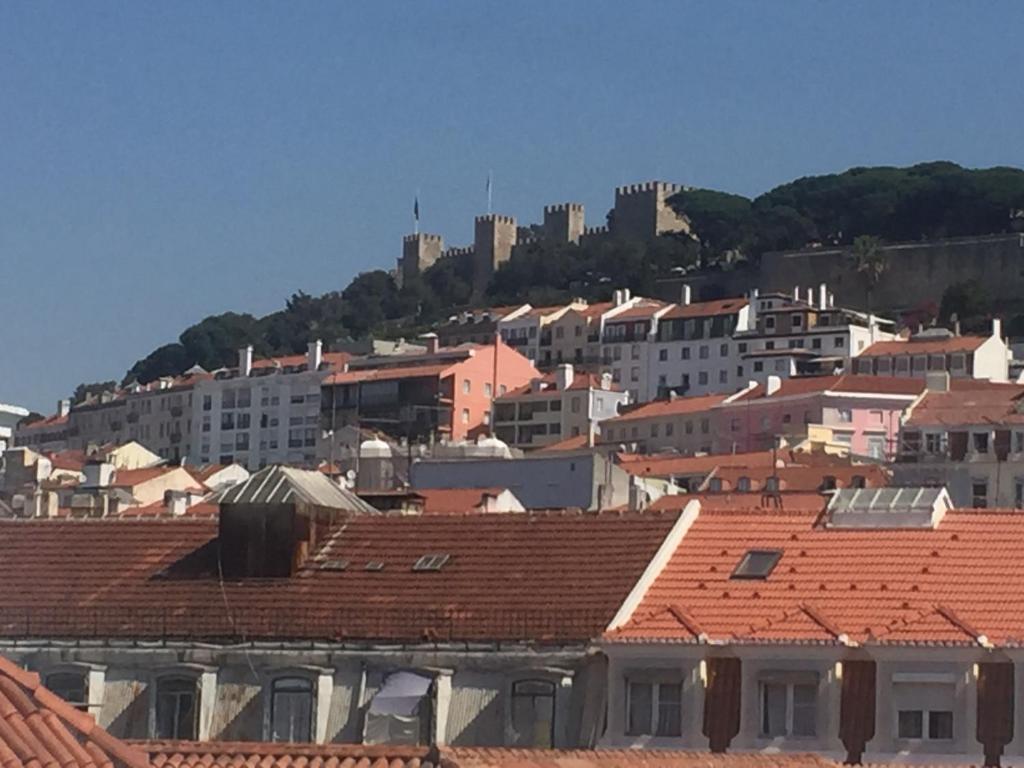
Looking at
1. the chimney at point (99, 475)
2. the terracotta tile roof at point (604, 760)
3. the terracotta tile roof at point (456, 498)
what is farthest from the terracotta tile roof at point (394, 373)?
the terracotta tile roof at point (604, 760)

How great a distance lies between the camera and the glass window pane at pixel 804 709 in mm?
28344

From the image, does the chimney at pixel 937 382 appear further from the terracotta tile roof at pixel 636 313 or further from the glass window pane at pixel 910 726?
the glass window pane at pixel 910 726

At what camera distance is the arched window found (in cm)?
2914

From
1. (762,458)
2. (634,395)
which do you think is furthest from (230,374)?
(762,458)

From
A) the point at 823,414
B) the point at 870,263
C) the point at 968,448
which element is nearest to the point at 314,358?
the point at 870,263

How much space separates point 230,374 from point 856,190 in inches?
1856

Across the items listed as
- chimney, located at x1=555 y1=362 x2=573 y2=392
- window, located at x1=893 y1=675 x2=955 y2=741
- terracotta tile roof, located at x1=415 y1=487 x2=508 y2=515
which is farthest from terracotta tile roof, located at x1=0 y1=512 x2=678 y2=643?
chimney, located at x1=555 y1=362 x2=573 y2=392

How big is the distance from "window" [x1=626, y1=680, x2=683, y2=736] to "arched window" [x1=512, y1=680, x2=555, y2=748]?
832 mm

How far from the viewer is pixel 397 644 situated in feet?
99.7

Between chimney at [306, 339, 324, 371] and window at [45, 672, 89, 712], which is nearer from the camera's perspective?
window at [45, 672, 89, 712]

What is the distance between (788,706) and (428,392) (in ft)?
366

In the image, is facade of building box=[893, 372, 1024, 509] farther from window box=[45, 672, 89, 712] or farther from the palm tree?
the palm tree

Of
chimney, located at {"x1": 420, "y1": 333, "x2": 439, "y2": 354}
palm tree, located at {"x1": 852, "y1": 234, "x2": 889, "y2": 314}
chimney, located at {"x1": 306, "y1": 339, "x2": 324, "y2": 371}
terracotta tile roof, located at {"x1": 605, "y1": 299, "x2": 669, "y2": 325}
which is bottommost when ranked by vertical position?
chimney, located at {"x1": 306, "y1": 339, "x2": 324, "y2": 371}

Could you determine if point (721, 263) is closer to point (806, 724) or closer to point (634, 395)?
point (634, 395)
